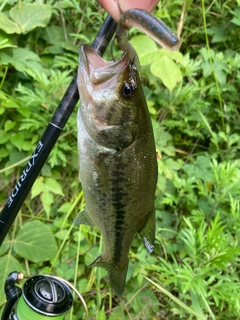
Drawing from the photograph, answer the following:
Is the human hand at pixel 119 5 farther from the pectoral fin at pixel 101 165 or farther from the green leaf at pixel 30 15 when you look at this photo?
the green leaf at pixel 30 15

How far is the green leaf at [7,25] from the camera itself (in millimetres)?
2227

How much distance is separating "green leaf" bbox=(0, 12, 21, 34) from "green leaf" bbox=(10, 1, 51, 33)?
0.04 meters

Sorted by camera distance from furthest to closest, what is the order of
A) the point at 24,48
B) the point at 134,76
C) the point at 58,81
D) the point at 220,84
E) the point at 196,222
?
the point at 220,84 → the point at 24,48 → the point at 196,222 → the point at 58,81 → the point at 134,76

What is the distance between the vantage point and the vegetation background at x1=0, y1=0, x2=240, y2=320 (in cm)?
200

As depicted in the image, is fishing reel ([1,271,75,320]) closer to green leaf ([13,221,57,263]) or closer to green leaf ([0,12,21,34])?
green leaf ([13,221,57,263])

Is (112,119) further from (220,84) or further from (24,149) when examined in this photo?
(220,84)

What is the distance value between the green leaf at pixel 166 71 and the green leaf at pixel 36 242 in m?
1.03

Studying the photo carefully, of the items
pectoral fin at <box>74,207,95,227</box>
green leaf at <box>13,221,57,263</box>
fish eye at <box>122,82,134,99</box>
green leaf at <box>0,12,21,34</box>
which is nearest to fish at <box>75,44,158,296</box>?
fish eye at <box>122,82,134,99</box>

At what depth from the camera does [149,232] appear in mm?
1213

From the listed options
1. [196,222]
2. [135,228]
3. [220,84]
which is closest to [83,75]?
[135,228]

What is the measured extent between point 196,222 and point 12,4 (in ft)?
5.65

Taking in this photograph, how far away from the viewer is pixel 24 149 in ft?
7.26

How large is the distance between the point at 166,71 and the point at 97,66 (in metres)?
1.29

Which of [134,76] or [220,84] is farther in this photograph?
[220,84]
